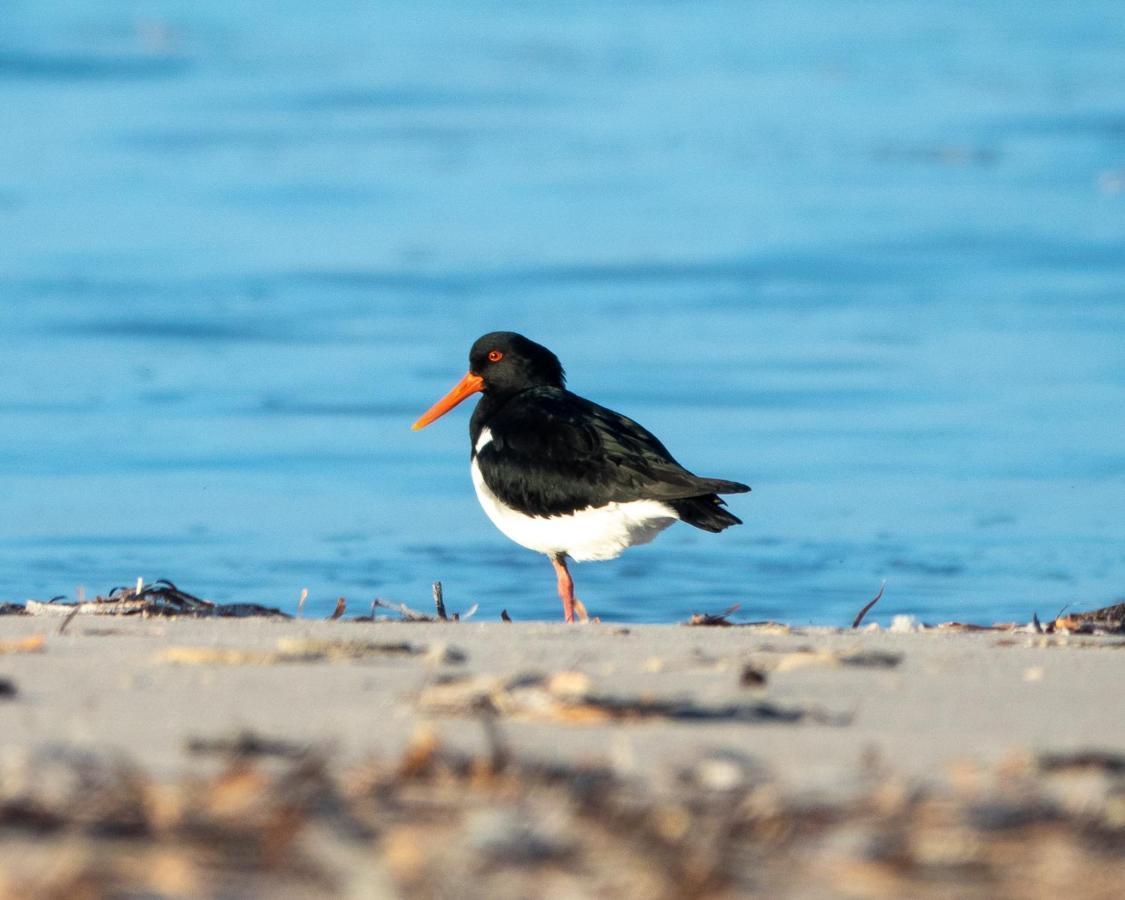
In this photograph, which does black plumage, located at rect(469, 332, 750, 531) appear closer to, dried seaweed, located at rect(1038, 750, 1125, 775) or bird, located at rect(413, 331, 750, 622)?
bird, located at rect(413, 331, 750, 622)

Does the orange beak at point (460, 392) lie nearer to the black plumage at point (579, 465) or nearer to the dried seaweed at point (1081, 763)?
the black plumage at point (579, 465)

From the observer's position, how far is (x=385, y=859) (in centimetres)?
251

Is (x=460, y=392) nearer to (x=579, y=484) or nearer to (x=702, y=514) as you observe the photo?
(x=579, y=484)

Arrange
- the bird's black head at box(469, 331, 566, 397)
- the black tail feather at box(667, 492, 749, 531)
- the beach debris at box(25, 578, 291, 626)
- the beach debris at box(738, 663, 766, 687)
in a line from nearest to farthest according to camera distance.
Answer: the beach debris at box(738, 663, 766, 687), the beach debris at box(25, 578, 291, 626), the black tail feather at box(667, 492, 749, 531), the bird's black head at box(469, 331, 566, 397)

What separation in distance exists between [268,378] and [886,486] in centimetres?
420

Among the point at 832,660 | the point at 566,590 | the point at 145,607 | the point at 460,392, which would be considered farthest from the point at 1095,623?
the point at 460,392

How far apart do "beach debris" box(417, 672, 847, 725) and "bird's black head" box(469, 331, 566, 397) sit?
5.30m

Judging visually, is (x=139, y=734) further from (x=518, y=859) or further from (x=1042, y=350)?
(x=1042, y=350)

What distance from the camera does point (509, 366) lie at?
8.91m

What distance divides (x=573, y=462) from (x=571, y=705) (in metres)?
4.33

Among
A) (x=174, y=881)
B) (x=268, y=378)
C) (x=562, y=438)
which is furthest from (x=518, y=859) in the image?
(x=268, y=378)

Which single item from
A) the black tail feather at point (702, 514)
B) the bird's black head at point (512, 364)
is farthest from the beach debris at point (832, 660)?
the bird's black head at point (512, 364)

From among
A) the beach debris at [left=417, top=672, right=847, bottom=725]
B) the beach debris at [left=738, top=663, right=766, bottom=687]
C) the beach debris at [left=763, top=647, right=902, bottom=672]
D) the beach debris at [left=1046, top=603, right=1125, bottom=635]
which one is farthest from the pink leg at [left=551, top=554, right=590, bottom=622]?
the beach debris at [left=417, top=672, right=847, bottom=725]

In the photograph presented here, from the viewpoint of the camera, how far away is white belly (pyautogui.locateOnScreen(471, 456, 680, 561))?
7641 millimetres
